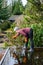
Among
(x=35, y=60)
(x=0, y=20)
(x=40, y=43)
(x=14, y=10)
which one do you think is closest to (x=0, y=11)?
(x=0, y=20)

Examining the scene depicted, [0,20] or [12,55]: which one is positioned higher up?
[12,55]

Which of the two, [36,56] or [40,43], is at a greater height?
[36,56]

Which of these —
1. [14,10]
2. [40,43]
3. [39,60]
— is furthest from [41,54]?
[14,10]

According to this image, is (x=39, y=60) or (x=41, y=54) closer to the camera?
(x=39, y=60)

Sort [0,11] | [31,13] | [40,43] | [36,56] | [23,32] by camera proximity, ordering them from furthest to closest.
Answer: [0,11], [31,13], [40,43], [23,32], [36,56]

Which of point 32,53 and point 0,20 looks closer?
point 32,53

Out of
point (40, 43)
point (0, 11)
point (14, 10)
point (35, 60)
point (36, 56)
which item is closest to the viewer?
point (35, 60)

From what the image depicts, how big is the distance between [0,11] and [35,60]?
1710 cm

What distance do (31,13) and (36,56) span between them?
6.04 m

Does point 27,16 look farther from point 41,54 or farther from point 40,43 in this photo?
point 41,54

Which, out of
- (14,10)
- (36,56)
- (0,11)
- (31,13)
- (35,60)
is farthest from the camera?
(14,10)

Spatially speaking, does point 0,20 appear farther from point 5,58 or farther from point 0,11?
point 5,58

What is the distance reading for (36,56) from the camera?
615cm

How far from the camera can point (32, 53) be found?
Answer: 21.1 feet
